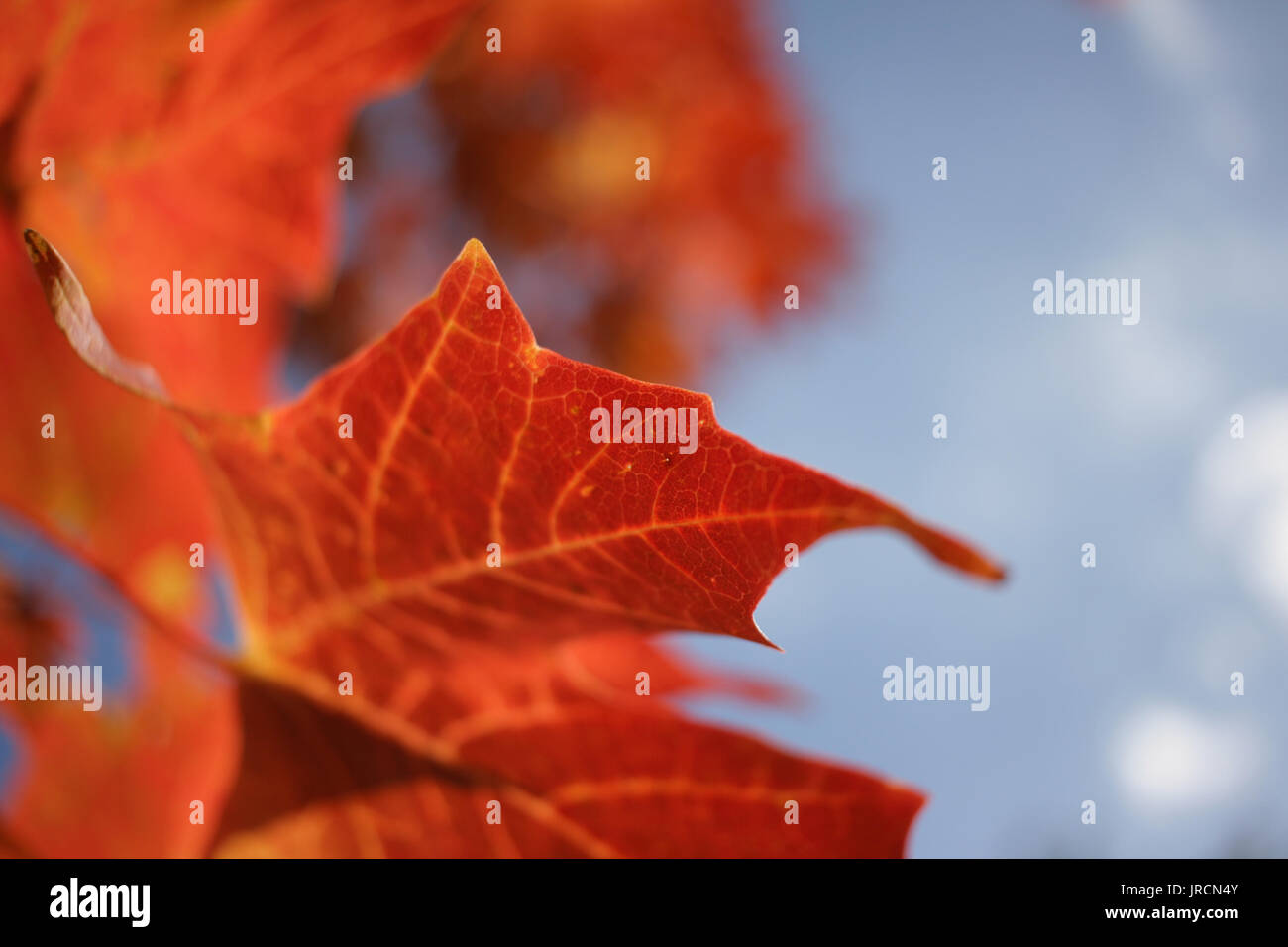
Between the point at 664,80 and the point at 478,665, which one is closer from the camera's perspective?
the point at 478,665

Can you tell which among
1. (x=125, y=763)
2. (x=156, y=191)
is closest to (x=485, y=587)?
(x=156, y=191)

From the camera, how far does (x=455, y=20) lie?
596mm

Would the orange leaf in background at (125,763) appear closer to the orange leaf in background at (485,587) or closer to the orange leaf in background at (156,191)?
the orange leaf in background at (156,191)

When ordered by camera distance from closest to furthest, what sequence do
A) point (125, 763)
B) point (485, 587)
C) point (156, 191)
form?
point (485, 587) → point (156, 191) → point (125, 763)

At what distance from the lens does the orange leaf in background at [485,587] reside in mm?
347

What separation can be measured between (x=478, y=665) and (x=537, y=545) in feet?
0.41

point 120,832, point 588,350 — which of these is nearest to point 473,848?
point 120,832

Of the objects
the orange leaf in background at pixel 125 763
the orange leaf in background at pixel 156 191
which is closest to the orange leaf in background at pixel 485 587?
the orange leaf in background at pixel 156 191

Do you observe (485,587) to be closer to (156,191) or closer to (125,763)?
(156,191)

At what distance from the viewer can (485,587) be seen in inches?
17.6

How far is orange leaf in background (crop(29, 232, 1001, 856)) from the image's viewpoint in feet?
1.14

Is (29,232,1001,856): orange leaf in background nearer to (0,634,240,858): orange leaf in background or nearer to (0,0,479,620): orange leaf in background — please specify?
(0,0,479,620): orange leaf in background
